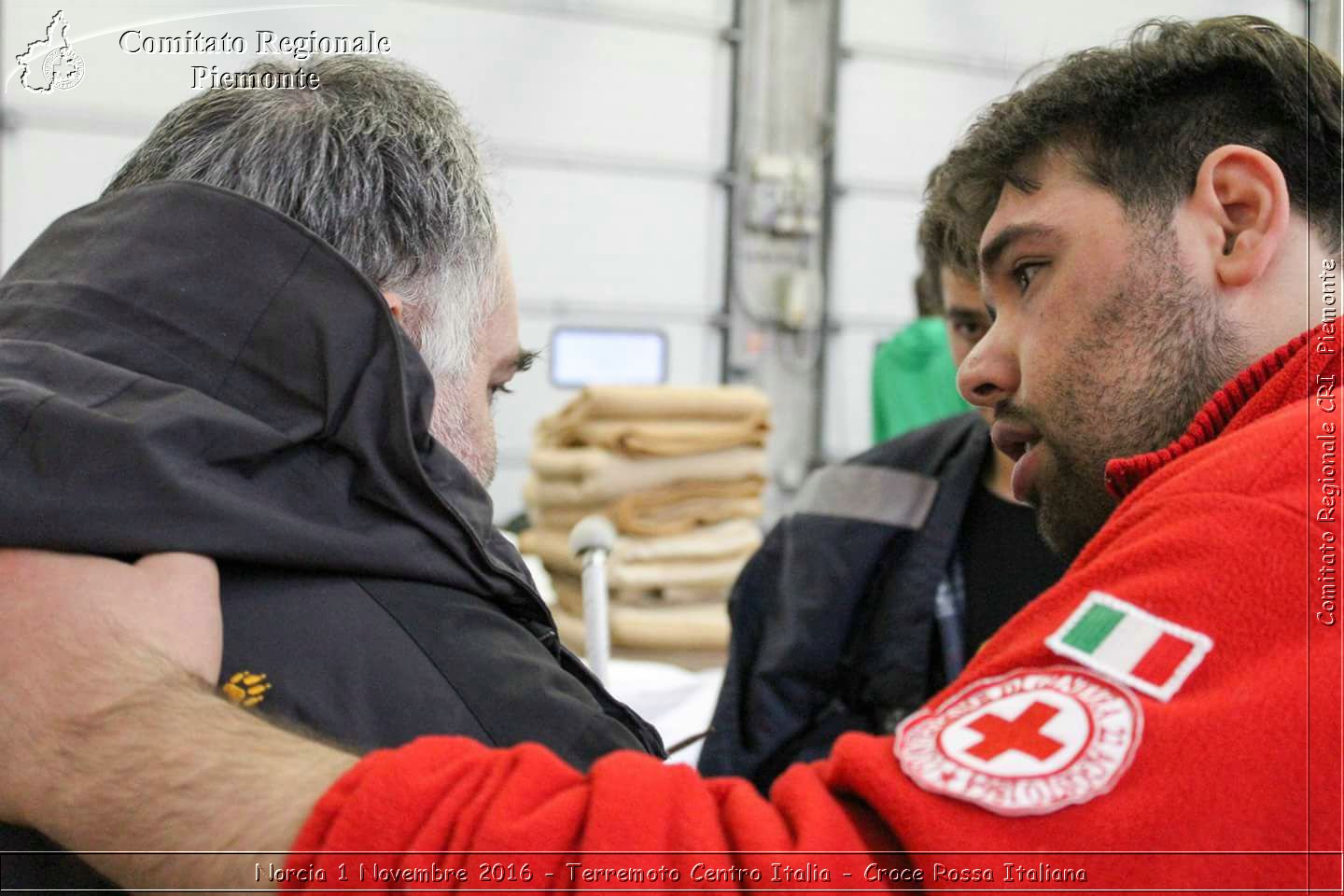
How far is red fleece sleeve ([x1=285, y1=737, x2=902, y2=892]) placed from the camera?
1.46 feet

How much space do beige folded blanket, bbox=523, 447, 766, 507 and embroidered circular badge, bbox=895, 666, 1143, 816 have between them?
5.40 ft

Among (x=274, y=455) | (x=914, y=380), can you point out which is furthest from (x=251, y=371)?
(x=914, y=380)

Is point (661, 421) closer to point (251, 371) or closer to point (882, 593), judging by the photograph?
point (882, 593)

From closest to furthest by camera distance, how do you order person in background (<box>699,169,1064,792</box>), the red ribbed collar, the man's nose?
the red ribbed collar → the man's nose → person in background (<box>699,169,1064,792</box>)

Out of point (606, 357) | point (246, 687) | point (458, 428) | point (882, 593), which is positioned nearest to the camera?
point (246, 687)

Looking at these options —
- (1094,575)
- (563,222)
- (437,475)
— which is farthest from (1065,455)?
(563,222)

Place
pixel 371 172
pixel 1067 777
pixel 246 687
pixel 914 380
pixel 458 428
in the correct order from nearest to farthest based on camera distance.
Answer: pixel 1067 777 < pixel 246 687 < pixel 371 172 < pixel 458 428 < pixel 914 380

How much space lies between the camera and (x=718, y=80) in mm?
4594

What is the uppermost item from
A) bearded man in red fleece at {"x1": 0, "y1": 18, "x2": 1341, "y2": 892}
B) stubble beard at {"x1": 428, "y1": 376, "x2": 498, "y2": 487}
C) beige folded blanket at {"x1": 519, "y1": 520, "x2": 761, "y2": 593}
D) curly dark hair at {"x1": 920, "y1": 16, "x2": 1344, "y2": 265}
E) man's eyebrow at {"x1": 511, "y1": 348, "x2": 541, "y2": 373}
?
curly dark hair at {"x1": 920, "y1": 16, "x2": 1344, "y2": 265}

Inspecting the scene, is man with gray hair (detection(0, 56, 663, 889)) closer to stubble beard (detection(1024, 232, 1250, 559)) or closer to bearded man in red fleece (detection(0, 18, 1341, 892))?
bearded man in red fleece (detection(0, 18, 1341, 892))

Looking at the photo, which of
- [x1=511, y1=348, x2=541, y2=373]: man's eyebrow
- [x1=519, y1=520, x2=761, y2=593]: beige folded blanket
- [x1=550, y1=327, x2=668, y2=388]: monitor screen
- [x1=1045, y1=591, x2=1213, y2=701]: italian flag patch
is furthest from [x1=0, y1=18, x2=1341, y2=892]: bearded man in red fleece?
[x1=550, y1=327, x2=668, y2=388]: monitor screen

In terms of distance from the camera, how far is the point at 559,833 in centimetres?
46

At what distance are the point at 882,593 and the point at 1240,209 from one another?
0.71m

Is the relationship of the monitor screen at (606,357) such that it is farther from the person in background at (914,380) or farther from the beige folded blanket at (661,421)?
the beige folded blanket at (661,421)
